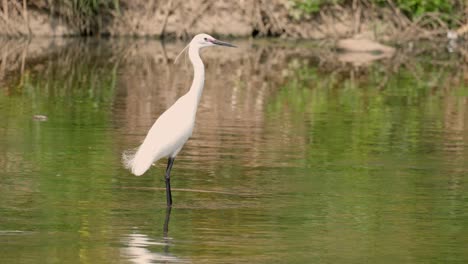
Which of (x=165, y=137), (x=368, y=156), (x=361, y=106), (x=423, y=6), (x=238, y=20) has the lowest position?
(x=238, y=20)

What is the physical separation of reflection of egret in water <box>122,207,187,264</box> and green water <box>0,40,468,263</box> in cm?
2

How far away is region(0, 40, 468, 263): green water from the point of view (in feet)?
28.5

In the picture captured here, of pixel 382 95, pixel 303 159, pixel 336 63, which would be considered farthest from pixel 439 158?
pixel 336 63

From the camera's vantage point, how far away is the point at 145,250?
333 inches

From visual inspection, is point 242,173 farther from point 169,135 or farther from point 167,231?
point 167,231

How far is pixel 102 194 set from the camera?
1052 centimetres

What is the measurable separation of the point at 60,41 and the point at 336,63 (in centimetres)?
669

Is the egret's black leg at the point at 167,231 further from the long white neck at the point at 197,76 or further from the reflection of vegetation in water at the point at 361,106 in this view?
the reflection of vegetation in water at the point at 361,106

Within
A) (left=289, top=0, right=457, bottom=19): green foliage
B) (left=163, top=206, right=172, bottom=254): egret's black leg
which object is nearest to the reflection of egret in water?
(left=163, top=206, right=172, bottom=254): egret's black leg

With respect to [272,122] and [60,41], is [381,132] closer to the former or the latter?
[272,122]

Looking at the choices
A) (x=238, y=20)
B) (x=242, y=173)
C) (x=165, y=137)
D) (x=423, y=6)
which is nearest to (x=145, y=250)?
(x=165, y=137)

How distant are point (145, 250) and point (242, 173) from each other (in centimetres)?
339

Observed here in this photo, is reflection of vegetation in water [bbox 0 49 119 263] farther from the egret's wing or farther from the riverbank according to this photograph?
the riverbank

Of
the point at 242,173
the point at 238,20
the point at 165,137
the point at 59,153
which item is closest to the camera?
the point at 165,137
